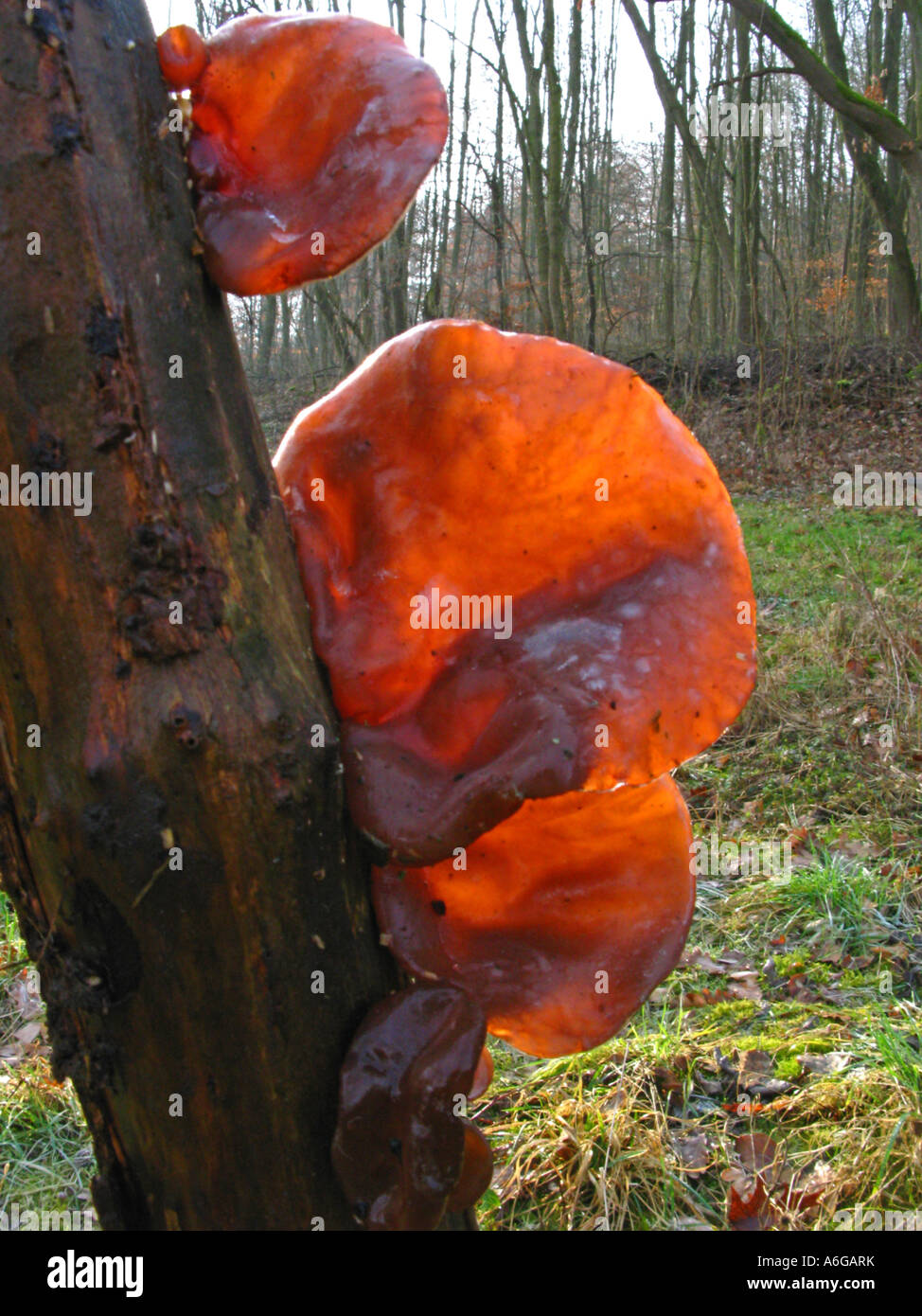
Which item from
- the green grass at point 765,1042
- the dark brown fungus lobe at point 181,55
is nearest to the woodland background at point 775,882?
the green grass at point 765,1042

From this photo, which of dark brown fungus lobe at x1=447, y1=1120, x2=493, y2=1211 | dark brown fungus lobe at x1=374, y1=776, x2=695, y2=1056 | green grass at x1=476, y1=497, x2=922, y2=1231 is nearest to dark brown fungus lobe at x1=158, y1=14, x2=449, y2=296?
dark brown fungus lobe at x1=374, y1=776, x2=695, y2=1056

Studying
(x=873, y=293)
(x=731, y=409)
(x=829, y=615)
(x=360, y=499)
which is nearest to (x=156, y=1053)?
(x=360, y=499)

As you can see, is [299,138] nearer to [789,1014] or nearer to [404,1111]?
[404,1111]

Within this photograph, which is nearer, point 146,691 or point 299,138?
point 146,691

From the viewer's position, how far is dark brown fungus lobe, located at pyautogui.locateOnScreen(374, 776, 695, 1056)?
1.56 metres

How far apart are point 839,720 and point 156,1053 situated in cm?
478

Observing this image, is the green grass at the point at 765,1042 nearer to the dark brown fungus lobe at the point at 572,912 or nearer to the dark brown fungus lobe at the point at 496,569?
the dark brown fungus lobe at the point at 572,912

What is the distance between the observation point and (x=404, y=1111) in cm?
133

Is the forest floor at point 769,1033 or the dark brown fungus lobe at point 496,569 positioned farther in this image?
the forest floor at point 769,1033

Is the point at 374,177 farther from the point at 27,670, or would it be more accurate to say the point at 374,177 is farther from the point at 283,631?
the point at 27,670

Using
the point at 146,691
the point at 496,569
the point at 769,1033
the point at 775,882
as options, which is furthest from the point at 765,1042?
the point at 146,691

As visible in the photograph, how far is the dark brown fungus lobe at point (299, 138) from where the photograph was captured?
122 centimetres

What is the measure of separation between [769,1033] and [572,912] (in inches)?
67.4

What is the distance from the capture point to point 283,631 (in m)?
1.28
